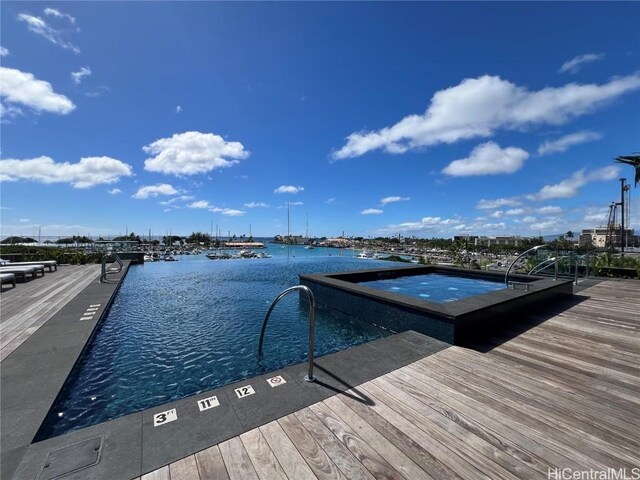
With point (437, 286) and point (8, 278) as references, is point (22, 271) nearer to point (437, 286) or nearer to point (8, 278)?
point (8, 278)

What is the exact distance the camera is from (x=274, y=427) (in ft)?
6.17

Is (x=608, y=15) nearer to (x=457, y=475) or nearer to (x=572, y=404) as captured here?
(x=572, y=404)

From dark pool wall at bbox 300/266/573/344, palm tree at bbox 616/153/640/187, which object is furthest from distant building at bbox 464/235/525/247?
dark pool wall at bbox 300/266/573/344

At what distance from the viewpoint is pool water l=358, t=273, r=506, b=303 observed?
6980mm

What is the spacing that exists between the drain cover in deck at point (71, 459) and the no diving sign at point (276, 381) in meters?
1.19

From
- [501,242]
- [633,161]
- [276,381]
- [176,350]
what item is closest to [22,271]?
[176,350]

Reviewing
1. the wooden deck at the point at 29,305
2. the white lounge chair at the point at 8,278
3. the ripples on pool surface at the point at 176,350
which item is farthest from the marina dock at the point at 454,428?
the white lounge chair at the point at 8,278

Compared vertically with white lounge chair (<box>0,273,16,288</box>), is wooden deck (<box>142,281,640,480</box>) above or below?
below

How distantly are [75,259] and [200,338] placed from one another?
1661 centimetres

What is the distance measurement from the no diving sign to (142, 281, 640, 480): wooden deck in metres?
0.44

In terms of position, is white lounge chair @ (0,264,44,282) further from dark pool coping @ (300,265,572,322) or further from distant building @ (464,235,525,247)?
distant building @ (464,235,525,247)

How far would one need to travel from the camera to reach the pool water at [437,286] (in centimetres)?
698

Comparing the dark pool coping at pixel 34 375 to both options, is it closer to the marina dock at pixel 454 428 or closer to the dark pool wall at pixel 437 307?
the marina dock at pixel 454 428

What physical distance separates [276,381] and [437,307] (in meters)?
2.47
